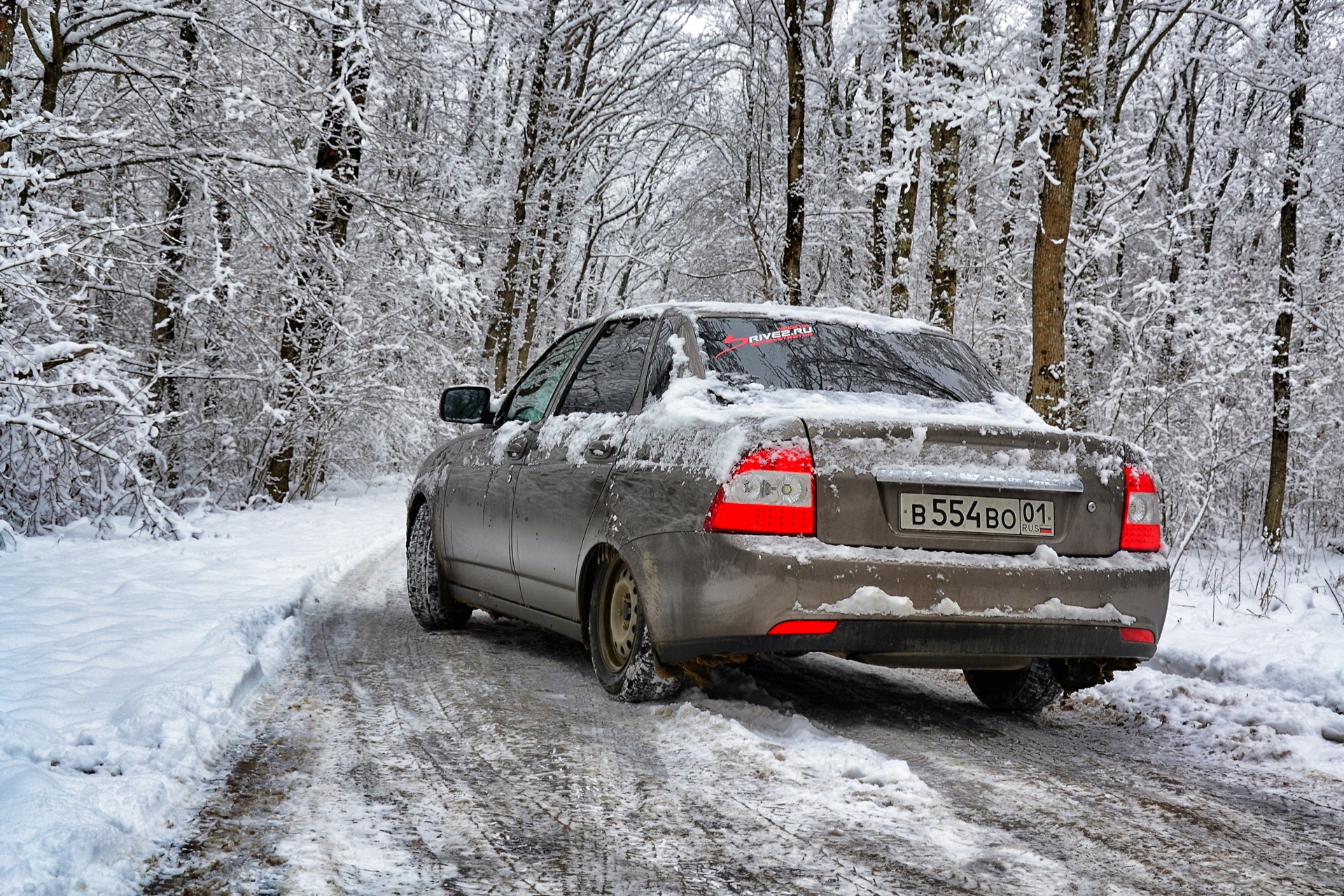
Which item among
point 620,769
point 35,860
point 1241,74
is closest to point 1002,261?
point 1241,74

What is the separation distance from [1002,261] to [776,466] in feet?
60.2

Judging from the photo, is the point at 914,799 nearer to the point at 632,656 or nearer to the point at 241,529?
the point at 632,656

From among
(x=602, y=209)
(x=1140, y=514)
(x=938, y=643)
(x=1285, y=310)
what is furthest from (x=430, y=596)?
(x=602, y=209)

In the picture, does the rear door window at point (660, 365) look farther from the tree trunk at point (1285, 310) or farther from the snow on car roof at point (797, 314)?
the tree trunk at point (1285, 310)

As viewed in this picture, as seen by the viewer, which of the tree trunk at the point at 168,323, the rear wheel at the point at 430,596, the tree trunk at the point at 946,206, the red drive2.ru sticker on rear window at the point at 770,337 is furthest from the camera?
the tree trunk at the point at 946,206

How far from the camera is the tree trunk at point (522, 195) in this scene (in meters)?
23.7

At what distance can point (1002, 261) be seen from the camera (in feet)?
68.0

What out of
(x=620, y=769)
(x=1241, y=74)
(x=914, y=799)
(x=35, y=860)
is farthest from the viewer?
(x=1241, y=74)

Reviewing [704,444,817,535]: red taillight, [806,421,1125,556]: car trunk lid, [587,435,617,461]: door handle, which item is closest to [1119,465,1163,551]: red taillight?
[806,421,1125,556]: car trunk lid

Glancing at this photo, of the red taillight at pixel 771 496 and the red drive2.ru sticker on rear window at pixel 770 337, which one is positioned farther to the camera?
the red drive2.ru sticker on rear window at pixel 770 337

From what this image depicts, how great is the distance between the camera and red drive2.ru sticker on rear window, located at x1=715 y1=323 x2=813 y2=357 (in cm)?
448

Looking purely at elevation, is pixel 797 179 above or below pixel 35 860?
above

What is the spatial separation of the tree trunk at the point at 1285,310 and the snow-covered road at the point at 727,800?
53.3 feet

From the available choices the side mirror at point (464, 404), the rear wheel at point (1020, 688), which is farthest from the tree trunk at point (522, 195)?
the rear wheel at point (1020, 688)
